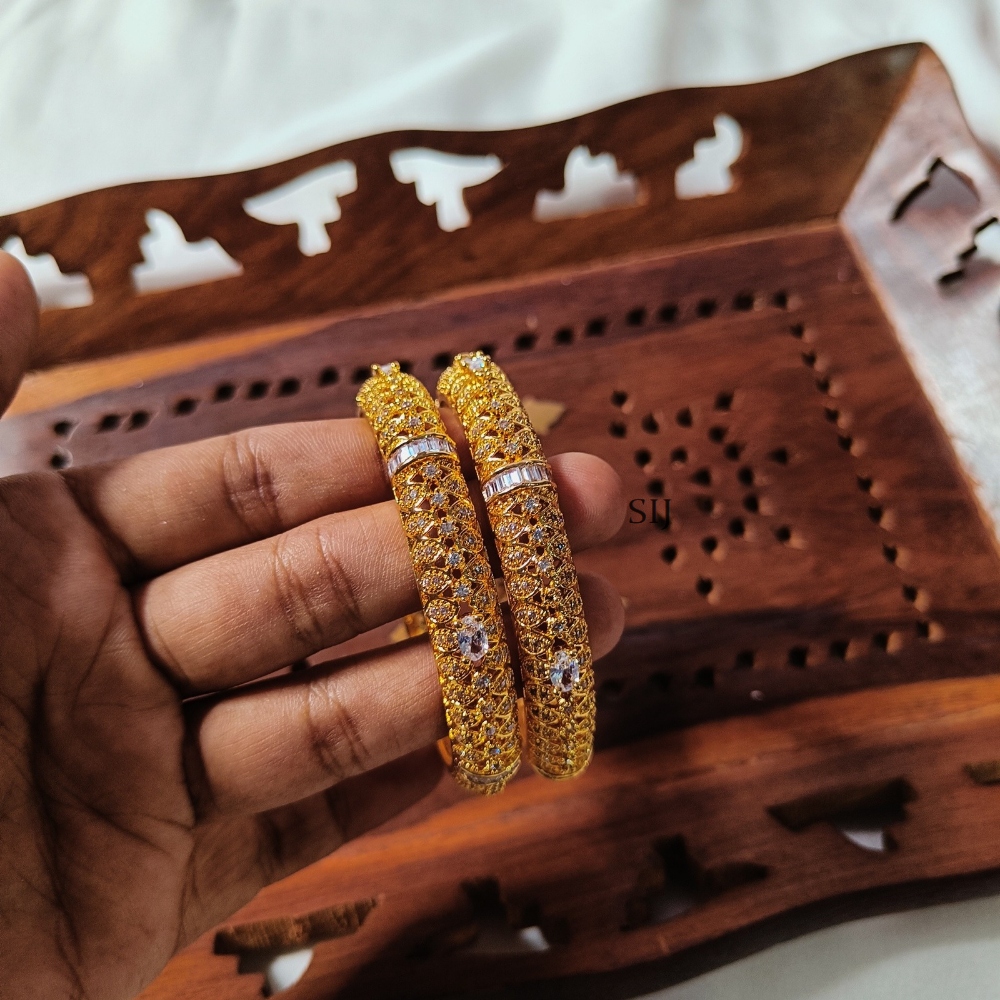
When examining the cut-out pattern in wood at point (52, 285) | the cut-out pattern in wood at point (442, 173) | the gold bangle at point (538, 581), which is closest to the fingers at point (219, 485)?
the gold bangle at point (538, 581)

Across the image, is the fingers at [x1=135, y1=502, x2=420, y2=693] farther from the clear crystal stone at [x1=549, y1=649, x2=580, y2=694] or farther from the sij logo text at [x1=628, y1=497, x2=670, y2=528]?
the sij logo text at [x1=628, y1=497, x2=670, y2=528]

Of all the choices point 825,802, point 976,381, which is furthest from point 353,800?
point 976,381

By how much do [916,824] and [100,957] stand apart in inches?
22.0

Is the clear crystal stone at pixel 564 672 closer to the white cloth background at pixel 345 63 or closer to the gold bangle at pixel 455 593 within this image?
the gold bangle at pixel 455 593

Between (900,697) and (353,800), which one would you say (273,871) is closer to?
(353,800)

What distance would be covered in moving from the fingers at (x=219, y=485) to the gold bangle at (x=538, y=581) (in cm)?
10

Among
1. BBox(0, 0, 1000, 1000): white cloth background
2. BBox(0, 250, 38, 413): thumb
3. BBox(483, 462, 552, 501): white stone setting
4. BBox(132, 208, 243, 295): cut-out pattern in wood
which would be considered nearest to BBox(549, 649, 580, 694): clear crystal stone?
BBox(483, 462, 552, 501): white stone setting

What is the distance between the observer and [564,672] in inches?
22.5

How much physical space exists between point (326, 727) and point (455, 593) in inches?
5.4

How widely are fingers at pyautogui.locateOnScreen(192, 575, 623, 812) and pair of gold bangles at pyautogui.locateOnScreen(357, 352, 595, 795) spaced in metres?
0.03

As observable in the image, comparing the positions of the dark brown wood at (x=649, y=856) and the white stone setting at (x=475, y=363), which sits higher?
the white stone setting at (x=475, y=363)

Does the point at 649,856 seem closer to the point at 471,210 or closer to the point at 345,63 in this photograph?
the point at 471,210

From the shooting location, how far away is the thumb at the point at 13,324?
58 cm

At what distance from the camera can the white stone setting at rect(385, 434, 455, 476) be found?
0.58 metres
